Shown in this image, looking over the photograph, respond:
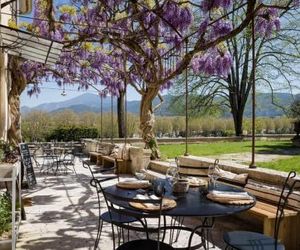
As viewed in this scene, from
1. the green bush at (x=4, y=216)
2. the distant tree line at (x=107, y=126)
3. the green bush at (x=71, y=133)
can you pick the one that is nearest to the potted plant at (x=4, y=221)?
the green bush at (x=4, y=216)

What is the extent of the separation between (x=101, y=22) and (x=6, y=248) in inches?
282

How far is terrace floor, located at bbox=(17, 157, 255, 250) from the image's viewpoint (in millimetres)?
4293

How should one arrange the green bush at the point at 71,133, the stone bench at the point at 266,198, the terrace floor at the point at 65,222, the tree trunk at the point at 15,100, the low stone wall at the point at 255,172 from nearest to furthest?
1. the stone bench at the point at 266,198
2. the terrace floor at the point at 65,222
3. the low stone wall at the point at 255,172
4. the tree trunk at the point at 15,100
5. the green bush at the point at 71,133

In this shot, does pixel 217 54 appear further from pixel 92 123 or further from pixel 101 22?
pixel 92 123

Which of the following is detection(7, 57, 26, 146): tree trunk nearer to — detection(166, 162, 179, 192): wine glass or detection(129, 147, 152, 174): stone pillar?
detection(129, 147, 152, 174): stone pillar

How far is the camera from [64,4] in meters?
11.1

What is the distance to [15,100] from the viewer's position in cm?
1029

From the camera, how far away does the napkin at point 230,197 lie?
3.09 meters

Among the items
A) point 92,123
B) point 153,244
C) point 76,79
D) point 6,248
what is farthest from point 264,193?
point 92,123

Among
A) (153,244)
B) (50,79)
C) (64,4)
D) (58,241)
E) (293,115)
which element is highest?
(64,4)

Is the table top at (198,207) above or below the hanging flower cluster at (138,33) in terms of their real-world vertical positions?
below

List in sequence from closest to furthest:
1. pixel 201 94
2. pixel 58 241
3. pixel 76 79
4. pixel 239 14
Answer: pixel 58 241, pixel 76 79, pixel 239 14, pixel 201 94

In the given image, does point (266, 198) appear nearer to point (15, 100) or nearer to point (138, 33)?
point (138, 33)

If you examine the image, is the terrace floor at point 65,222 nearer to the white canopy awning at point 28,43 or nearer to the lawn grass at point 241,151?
the white canopy awning at point 28,43
